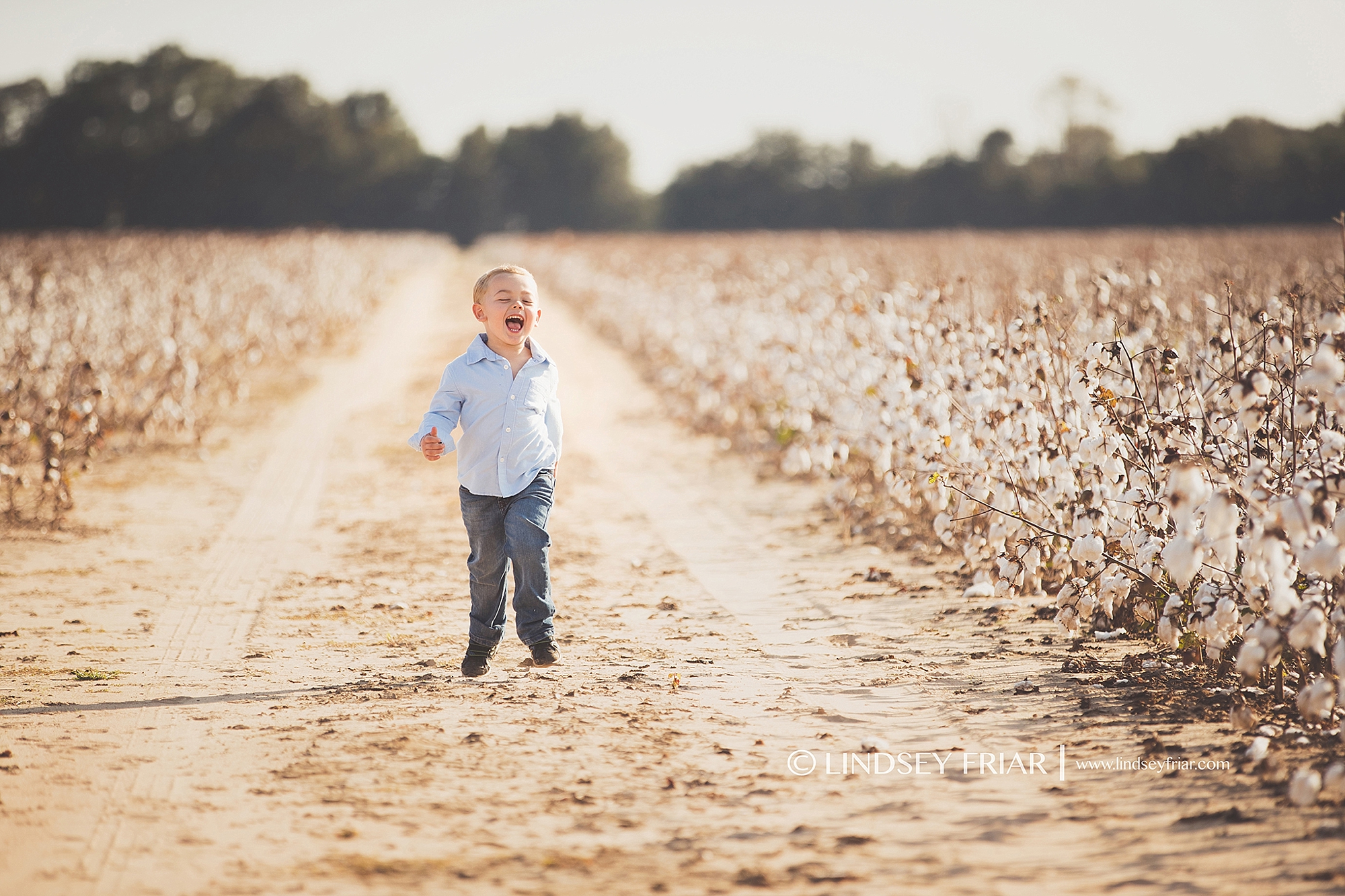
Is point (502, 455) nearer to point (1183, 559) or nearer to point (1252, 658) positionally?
point (1183, 559)

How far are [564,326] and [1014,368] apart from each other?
14154mm

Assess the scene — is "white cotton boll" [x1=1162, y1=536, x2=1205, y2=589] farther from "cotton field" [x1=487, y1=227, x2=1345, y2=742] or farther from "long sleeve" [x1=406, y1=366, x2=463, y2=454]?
"long sleeve" [x1=406, y1=366, x2=463, y2=454]

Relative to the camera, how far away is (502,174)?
6962cm

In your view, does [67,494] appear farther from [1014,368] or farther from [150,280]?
[150,280]

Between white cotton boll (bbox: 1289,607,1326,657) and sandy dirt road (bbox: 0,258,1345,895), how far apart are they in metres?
0.45

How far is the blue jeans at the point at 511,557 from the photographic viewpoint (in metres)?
3.81

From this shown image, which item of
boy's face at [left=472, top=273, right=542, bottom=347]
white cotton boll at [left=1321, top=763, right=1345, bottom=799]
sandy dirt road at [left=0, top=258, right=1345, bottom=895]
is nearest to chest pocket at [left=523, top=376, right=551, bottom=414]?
boy's face at [left=472, top=273, right=542, bottom=347]

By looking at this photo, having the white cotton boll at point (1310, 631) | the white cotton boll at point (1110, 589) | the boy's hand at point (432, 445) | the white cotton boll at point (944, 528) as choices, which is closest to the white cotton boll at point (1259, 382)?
the white cotton boll at point (1310, 631)

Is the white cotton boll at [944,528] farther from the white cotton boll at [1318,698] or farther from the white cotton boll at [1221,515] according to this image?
the white cotton boll at [1318,698]

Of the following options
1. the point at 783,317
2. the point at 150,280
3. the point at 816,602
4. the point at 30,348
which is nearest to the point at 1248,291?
the point at 783,317

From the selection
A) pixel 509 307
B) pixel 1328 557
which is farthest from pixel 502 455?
pixel 1328 557

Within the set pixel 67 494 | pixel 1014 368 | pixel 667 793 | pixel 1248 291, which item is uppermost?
pixel 1248 291

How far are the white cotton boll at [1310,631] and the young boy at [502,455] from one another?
2.39 meters

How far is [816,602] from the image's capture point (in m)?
5.01
